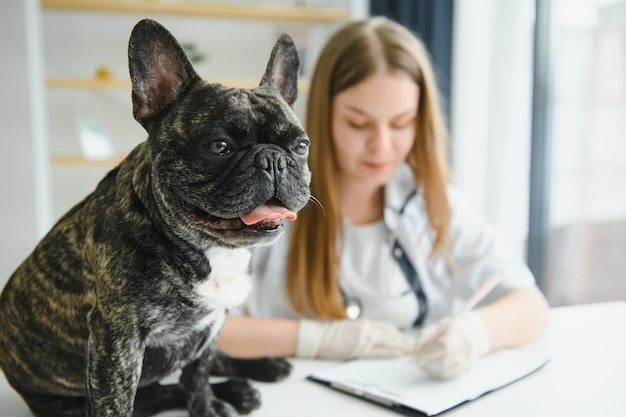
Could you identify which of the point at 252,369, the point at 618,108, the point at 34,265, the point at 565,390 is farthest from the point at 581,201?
the point at 34,265

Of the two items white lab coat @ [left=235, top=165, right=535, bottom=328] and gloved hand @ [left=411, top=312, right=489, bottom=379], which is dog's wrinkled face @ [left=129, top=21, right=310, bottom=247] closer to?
gloved hand @ [left=411, top=312, right=489, bottom=379]

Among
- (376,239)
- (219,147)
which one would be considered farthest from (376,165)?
(219,147)

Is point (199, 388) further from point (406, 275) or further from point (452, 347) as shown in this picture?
point (406, 275)

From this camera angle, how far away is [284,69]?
0.72 m

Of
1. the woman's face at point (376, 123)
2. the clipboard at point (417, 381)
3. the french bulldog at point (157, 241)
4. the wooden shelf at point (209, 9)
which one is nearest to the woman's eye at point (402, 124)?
the woman's face at point (376, 123)

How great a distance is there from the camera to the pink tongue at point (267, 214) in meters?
0.60

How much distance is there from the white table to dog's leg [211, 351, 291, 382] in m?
0.01

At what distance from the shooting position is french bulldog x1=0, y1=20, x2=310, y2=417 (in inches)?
23.4

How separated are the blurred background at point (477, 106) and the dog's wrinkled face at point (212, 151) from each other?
1.58 metres

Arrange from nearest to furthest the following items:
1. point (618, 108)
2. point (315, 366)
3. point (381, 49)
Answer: point (315, 366) < point (381, 49) < point (618, 108)

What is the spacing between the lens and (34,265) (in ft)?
2.27

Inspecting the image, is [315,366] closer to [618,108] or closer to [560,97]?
[618,108]

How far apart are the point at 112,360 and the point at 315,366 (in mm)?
515

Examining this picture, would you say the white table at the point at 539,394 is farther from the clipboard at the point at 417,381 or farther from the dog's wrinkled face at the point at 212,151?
the dog's wrinkled face at the point at 212,151
